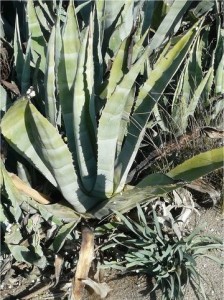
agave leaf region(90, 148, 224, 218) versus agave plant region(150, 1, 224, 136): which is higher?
agave plant region(150, 1, 224, 136)

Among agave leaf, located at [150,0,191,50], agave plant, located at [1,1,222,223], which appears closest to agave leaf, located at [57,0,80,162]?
agave plant, located at [1,1,222,223]

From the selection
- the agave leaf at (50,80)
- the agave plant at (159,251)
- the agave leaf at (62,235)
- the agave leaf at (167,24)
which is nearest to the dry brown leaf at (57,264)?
the agave leaf at (62,235)

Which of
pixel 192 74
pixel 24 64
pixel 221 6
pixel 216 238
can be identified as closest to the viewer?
pixel 216 238

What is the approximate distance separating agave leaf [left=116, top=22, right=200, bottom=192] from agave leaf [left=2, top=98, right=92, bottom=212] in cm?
20

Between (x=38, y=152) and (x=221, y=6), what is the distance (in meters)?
1.43

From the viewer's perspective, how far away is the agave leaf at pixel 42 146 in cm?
190

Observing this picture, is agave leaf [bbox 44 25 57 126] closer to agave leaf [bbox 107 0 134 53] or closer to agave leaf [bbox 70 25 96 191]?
agave leaf [bbox 70 25 96 191]

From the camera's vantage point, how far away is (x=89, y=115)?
7.06 feet

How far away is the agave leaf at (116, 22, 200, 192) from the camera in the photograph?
6.48 feet

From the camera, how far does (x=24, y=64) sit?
2.39m

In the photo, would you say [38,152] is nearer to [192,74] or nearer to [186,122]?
[186,122]

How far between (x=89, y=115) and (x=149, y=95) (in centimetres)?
25

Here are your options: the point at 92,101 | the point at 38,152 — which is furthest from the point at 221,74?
the point at 38,152

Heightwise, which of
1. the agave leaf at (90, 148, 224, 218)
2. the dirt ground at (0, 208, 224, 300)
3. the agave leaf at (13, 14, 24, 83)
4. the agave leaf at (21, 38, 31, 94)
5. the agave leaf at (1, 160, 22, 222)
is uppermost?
the agave leaf at (13, 14, 24, 83)
